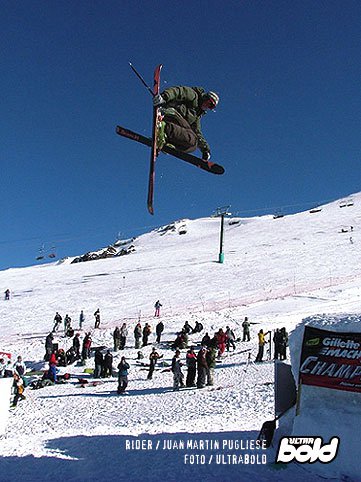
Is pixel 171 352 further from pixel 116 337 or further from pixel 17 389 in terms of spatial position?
pixel 17 389

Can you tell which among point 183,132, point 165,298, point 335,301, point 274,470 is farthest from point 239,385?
point 165,298

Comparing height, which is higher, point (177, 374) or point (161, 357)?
point (161, 357)

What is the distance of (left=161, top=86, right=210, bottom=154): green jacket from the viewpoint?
6695 millimetres

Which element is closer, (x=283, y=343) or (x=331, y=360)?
(x=331, y=360)

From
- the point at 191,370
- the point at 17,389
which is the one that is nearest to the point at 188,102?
the point at 191,370

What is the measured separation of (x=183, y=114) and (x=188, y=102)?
195 millimetres

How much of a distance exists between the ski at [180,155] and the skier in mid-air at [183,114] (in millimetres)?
142

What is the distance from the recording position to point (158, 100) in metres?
6.47

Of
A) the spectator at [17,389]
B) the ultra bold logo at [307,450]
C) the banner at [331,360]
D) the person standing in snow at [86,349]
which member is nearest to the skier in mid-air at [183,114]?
the banner at [331,360]

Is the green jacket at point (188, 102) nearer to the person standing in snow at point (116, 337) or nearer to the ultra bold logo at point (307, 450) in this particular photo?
the ultra bold logo at point (307, 450)

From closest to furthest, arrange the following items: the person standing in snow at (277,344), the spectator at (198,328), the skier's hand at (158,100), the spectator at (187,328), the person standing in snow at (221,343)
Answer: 1. the skier's hand at (158,100)
2. the person standing in snow at (277,344)
3. the person standing in snow at (221,343)
4. the spectator at (187,328)
5. the spectator at (198,328)

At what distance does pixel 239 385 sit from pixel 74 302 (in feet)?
61.9

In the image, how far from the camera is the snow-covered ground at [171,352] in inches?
299

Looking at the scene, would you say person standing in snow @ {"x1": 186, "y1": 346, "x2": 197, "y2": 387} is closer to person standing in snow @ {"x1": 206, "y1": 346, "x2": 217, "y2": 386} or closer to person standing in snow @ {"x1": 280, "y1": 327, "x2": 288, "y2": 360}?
person standing in snow @ {"x1": 206, "y1": 346, "x2": 217, "y2": 386}
